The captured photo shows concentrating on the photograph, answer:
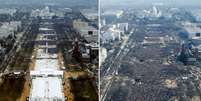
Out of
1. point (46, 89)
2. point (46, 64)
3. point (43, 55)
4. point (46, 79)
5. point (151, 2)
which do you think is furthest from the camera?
point (151, 2)

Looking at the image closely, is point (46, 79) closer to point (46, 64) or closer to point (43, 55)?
point (46, 64)

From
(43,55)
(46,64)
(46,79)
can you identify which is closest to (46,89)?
(46,79)

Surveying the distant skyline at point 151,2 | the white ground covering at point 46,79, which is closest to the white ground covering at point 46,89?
the white ground covering at point 46,79

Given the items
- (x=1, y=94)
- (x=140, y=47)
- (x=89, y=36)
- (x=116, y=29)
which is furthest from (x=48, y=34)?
(x=1, y=94)

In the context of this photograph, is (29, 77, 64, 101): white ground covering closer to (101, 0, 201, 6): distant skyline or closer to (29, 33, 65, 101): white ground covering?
(29, 33, 65, 101): white ground covering

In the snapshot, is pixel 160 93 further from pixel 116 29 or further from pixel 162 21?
pixel 162 21

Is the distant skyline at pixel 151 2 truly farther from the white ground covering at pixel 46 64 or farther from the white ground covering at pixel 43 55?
the white ground covering at pixel 46 64

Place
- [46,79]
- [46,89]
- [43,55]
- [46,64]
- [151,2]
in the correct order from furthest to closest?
[151,2], [43,55], [46,64], [46,79], [46,89]

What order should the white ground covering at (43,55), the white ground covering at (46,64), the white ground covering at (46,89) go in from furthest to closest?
1. the white ground covering at (43,55)
2. the white ground covering at (46,64)
3. the white ground covering at (46,89)

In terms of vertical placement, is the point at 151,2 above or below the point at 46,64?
above

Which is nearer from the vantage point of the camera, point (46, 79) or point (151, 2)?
point (46, 79)
